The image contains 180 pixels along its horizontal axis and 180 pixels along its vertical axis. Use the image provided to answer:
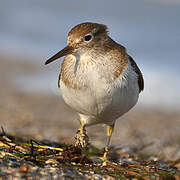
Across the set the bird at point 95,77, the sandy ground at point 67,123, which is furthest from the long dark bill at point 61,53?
the sandy ground at point 67,123

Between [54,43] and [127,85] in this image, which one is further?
[54,43]

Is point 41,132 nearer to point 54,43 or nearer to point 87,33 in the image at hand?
point 87,33

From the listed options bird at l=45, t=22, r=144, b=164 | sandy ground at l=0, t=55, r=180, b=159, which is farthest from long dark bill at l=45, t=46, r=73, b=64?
sandy ground at l=0, t=55, r=180, b=159

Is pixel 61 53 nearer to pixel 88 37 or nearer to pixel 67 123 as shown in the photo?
pixel 88 37

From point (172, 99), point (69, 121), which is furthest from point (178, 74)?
point (69, 121)

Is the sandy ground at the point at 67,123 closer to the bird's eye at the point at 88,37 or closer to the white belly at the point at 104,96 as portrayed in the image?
the white belly at the point at 104,96

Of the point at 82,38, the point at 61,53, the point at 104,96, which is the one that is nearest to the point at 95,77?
the point at 104,96
